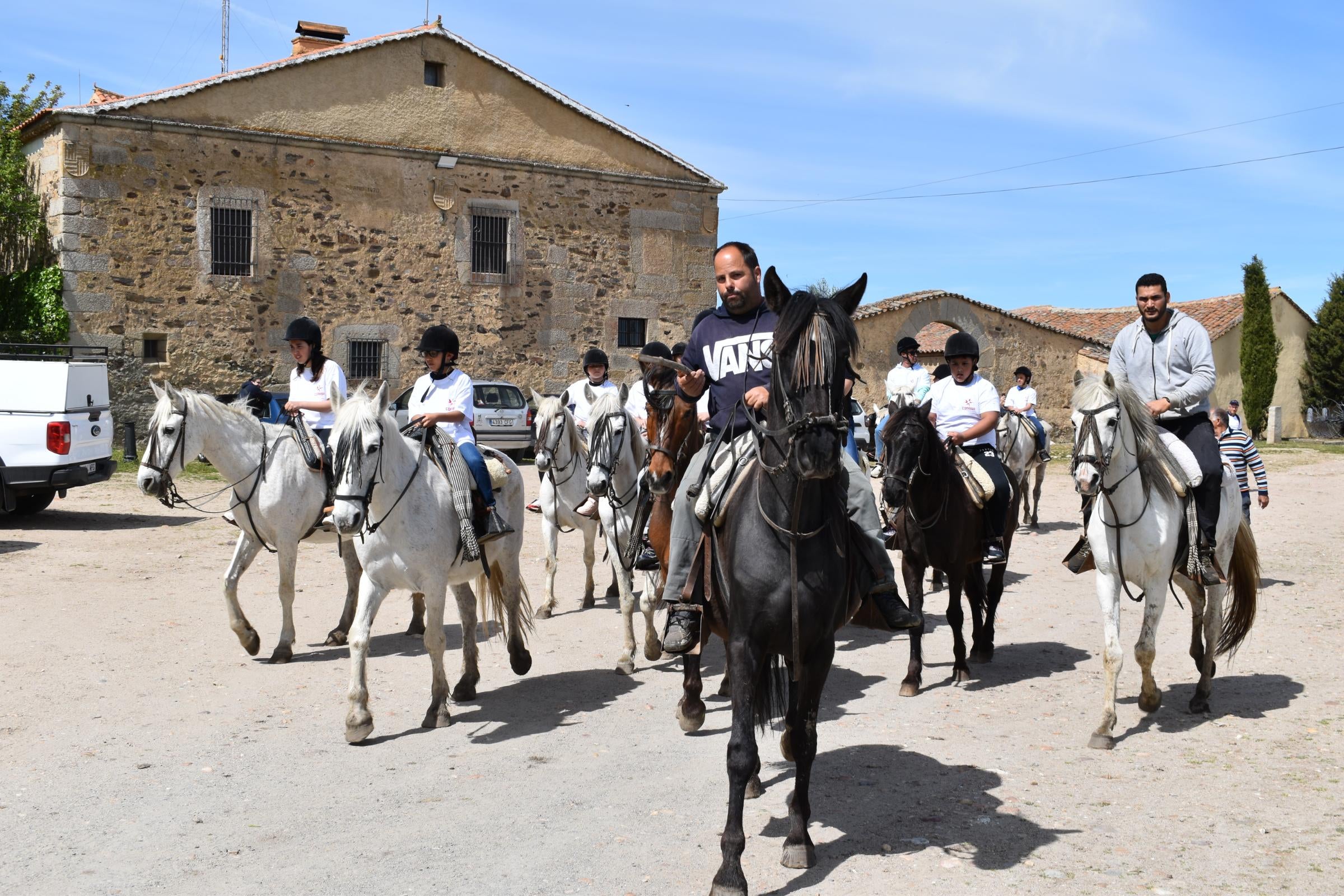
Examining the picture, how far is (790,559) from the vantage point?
4.74 metres

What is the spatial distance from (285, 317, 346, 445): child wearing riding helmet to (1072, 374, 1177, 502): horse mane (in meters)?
5.39

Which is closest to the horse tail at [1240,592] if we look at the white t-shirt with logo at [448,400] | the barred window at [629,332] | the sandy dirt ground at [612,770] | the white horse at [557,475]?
the sandy dirt ground at [612,770]

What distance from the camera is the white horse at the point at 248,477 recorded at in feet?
28.0

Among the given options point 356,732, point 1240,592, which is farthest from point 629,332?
point 356,732

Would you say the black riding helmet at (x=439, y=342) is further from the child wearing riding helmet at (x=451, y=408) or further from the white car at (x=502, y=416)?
the white car at (x=502, y=416)

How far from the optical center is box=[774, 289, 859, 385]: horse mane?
4.37 m

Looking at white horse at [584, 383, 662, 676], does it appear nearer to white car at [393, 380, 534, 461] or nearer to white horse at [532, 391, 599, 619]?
white horse at [532, 391, 599, 619]

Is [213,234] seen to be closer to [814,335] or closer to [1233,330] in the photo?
[814,335]

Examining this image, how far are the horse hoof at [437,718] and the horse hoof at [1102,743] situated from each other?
387 cm

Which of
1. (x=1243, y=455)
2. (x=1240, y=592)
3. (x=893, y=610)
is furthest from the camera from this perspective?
(x=1243, y=455)

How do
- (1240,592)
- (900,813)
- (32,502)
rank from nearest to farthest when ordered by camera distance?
(900,813)
(1240,592)
(32,502)

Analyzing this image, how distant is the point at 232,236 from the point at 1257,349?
114 ft

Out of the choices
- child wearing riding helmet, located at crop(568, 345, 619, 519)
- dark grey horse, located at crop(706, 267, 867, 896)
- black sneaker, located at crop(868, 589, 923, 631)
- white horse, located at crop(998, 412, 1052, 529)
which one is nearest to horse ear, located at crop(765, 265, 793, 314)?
dark grey horse, located at crop(706, 267, 867, 896)

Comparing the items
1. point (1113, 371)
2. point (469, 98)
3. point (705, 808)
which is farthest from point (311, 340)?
point (469, 98)
